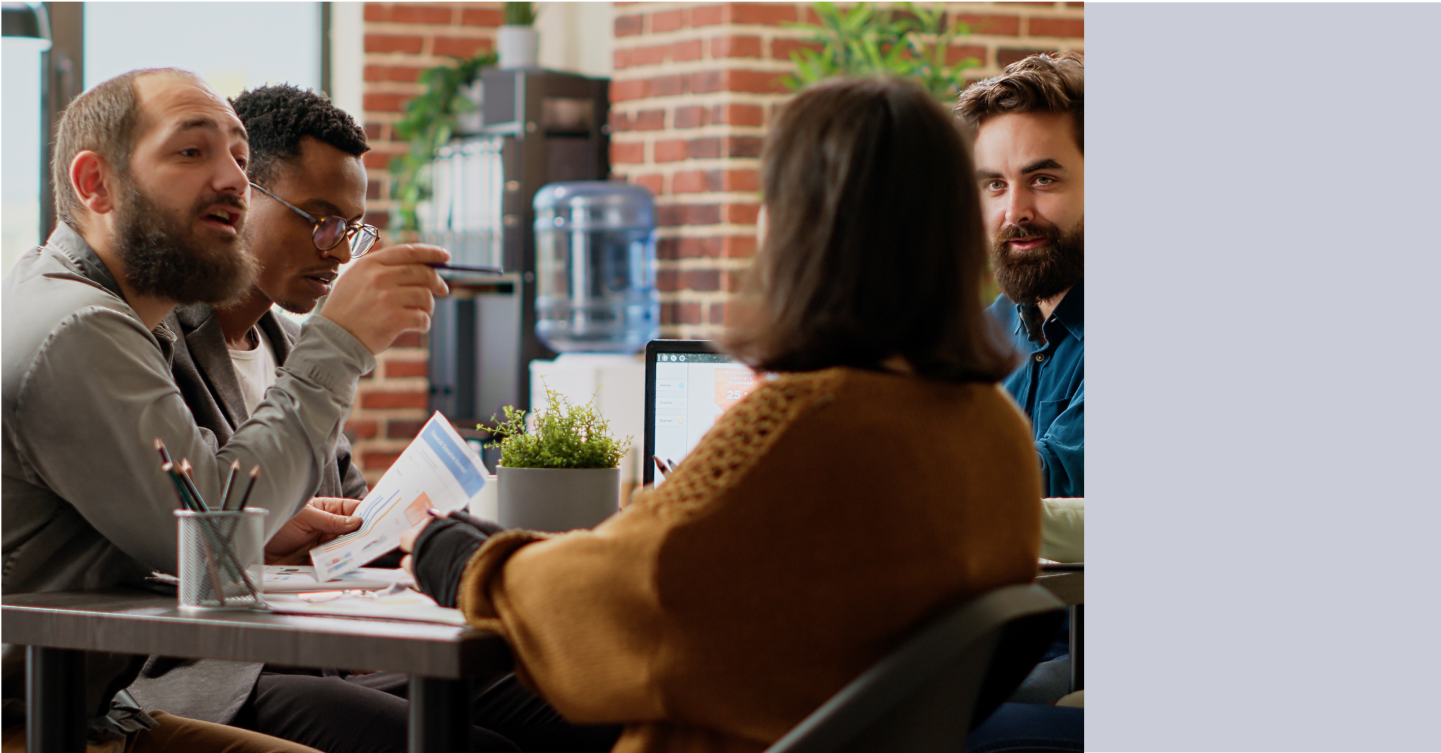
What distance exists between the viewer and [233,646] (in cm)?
108

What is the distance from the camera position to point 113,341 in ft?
4.07

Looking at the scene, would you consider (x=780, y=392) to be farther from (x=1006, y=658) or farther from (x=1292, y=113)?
(x=1292, y=113)

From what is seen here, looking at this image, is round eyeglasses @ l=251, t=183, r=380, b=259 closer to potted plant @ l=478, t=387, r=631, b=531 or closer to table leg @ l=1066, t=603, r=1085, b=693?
potted plant @ l=478, t=387, r=631, b=531

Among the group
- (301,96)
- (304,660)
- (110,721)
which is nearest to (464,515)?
(304,660)

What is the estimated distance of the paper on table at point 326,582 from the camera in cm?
131

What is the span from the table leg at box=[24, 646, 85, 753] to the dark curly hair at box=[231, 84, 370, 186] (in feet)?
3.05

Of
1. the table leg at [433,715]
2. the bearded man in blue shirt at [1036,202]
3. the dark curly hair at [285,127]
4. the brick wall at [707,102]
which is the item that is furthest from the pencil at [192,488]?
the brick wall at [707,102]

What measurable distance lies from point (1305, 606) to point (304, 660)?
726 millimetres

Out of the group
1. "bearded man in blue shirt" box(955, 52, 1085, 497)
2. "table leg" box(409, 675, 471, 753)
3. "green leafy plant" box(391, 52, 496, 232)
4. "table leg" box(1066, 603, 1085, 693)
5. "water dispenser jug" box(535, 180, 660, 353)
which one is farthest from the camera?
"green leafy plant" box(391, 52, 496, 232)

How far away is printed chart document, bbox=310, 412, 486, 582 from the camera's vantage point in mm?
1336

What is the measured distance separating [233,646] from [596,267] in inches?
139

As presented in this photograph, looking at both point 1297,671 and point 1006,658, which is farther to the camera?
point 1006,658

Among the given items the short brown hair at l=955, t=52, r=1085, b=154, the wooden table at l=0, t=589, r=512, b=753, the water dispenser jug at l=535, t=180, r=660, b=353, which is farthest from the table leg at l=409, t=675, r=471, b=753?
the water dispenser jug at l=535, t=180, r=660, b=353

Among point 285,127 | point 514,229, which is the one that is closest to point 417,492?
point 285,127
